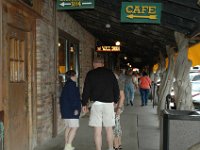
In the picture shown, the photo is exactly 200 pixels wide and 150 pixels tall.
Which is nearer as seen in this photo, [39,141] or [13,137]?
[13,137]

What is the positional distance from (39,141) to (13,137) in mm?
1578

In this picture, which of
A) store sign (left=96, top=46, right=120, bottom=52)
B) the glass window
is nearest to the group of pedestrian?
the glass window

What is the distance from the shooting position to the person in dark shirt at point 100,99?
24.5 ft

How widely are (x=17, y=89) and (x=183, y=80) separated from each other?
4.24 meters

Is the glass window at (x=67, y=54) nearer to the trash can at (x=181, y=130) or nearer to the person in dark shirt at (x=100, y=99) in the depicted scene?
the person in dark shirt at (x=100, y=99)

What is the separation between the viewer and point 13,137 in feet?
22.3

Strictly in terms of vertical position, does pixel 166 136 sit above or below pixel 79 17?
below

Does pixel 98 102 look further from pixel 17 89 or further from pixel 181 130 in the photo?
pixel 181 130

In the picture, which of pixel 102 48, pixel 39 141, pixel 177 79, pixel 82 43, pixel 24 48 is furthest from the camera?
pixel 102 48

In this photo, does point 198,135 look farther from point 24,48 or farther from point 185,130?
point 24,48

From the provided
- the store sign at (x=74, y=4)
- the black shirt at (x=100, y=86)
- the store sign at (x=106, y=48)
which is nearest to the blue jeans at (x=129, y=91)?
the store sign at (x=106, y=48)

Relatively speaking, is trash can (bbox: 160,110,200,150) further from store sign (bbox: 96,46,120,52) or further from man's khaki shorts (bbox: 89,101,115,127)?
store sign (bbox: 96,46,120,52)

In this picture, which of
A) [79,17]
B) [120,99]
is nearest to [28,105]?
[120,99]

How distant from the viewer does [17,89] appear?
704 centimetres
